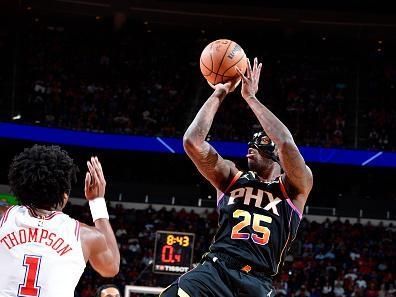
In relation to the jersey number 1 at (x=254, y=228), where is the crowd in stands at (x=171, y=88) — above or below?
above

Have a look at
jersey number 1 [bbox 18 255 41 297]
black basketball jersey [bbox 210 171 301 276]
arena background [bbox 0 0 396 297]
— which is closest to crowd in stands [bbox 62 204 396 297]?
arena background [bbox 0 0 396 297]

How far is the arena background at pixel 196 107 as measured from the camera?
62.8 ft

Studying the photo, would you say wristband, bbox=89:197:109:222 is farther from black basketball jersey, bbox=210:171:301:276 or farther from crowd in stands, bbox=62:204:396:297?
crowd in stands, bbox=62:204:396:297

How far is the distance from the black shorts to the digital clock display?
7.69 m

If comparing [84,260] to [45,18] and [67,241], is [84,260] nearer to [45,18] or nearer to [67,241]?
[67,241]

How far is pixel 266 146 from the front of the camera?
4.90m

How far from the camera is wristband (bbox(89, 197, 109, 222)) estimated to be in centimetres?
349

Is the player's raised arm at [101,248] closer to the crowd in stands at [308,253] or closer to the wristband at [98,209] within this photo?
the wristband at [98,209]

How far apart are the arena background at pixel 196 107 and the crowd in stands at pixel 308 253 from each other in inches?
1.5

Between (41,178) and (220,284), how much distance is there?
163 centimetres

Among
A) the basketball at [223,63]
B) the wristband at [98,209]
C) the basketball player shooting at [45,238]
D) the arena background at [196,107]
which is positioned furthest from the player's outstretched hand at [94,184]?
the arena background at [196,107]

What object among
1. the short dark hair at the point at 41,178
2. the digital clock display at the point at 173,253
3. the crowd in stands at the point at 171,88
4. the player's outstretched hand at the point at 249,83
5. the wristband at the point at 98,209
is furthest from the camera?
the crowd in stands at the point at 171,88

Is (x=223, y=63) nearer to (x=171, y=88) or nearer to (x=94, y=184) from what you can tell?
(x=94, y=184)

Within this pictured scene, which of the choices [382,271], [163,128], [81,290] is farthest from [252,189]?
[163,128]
